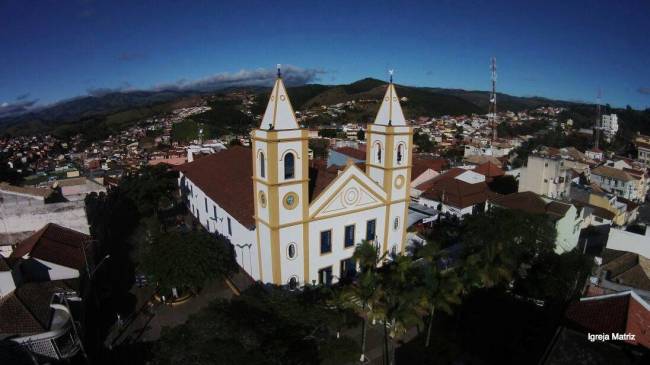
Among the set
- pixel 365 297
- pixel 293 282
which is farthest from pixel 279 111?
pixel 365 297

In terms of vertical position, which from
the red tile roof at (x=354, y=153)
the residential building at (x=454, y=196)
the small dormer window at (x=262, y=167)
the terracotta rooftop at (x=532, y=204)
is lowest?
the residential building at (x=454, y=196)

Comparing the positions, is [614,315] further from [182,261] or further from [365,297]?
[182,261]

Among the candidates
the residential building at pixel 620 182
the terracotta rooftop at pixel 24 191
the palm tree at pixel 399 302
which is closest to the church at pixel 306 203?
the palm tree at pixel 399 302

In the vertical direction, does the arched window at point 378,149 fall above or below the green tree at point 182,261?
above

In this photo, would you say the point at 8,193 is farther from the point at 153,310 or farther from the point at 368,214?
the point at 368,214

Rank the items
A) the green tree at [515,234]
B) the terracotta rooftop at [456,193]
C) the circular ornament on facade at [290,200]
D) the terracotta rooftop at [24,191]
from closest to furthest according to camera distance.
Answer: the circular ornament on facade at [290,200]
the green tree at [515,234]
the terracotta rooftop at [24,191]
the terracotta rooftop at [456,193]

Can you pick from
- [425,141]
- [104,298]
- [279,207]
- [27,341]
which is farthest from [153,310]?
[425,141]

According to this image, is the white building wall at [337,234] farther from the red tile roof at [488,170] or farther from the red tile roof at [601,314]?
the red tile roof at [488,170]
